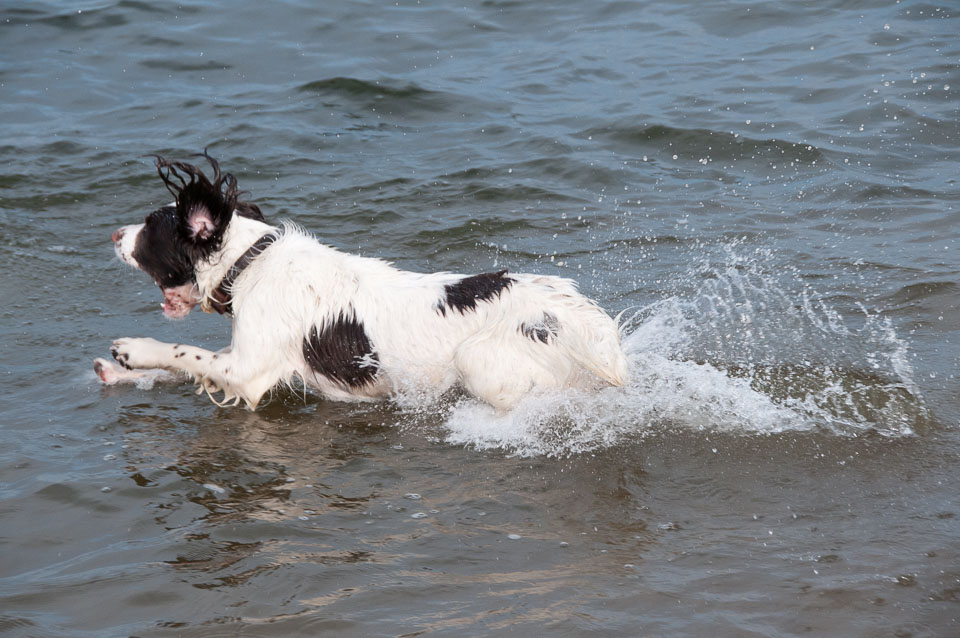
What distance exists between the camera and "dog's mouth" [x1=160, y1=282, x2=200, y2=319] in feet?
17.5

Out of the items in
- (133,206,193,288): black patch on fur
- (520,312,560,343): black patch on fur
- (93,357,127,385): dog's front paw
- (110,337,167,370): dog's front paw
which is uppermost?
(133,206,193,288): black patch on fur

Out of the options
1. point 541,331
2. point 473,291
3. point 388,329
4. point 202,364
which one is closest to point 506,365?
point 541,331

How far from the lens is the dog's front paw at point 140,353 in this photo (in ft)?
17.8

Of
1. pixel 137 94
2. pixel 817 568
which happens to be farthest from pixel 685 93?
pixel 817 568

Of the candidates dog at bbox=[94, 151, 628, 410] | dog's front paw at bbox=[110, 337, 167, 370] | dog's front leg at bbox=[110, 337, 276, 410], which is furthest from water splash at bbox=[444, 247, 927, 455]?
dog's front paw at bbox=[110, 337, 167, 370]

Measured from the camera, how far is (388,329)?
5078 mm

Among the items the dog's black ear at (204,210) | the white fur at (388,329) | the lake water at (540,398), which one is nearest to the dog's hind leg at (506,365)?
the white fur at (388,329)

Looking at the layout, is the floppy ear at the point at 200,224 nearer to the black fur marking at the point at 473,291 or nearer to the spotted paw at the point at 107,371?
the spotted paw at the point at 107,371

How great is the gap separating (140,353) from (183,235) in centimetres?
81

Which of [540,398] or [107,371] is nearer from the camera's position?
[540,398]

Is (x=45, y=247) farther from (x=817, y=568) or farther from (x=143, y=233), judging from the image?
(x=817, y=568)

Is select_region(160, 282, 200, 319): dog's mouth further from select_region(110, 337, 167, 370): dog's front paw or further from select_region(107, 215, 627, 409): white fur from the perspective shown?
select_region(110, 337, 167, 370): dog's front paw

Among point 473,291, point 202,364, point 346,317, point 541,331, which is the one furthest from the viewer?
→ point 202,364

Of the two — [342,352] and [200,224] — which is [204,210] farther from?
[342,352]
